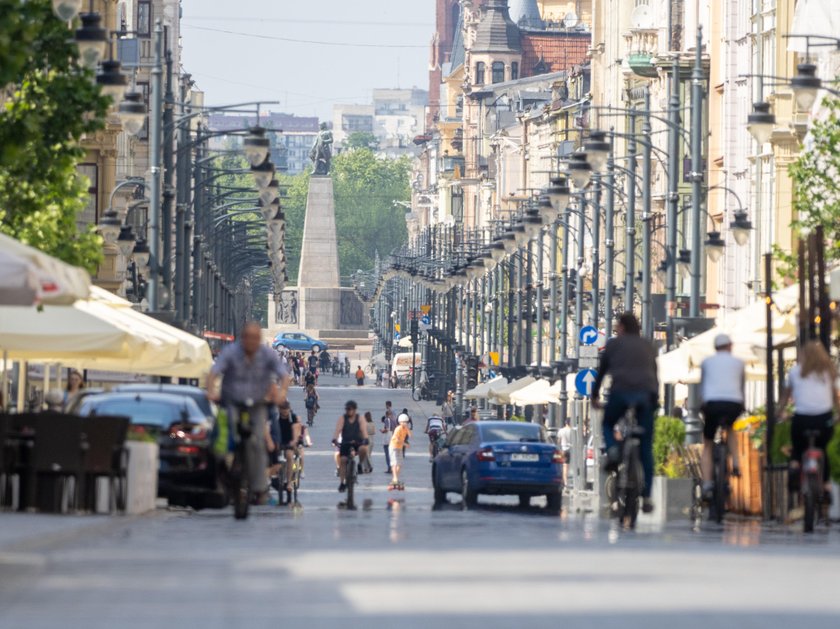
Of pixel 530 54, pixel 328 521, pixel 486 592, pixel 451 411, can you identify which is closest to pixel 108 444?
pixel 328 521

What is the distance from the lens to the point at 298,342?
15150 cm

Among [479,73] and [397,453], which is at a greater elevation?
[479,73]

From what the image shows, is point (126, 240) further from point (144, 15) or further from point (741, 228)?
point (144, 15)

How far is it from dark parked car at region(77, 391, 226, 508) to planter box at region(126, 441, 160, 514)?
139 cm

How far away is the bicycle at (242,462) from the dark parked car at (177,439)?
4809 mm

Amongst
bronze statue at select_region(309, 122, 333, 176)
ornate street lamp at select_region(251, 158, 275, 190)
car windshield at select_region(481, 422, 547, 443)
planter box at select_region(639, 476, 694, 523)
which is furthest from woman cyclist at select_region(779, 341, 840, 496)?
bronze statue at select_region(309, 122, 333, 176)

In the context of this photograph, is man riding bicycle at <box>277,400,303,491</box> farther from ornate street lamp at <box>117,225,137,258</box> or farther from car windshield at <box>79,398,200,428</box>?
ornate street lamp at <box>117,225,137,258</box>

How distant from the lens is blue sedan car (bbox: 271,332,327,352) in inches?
5903

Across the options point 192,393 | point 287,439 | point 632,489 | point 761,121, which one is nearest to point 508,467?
point 287,439

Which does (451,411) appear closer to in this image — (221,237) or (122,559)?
(221,237)

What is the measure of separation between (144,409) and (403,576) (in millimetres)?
13596

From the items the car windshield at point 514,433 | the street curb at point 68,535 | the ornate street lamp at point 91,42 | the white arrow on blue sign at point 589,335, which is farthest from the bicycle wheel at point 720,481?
the white arrow on blue sign at point 589,335

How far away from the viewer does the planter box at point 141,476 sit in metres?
23.4

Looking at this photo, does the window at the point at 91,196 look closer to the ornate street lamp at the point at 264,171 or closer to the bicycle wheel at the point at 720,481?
the ornate street lamp at the point at 264,171
